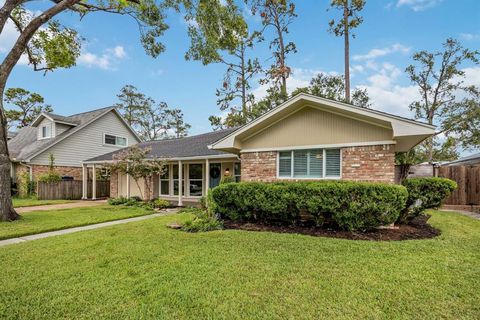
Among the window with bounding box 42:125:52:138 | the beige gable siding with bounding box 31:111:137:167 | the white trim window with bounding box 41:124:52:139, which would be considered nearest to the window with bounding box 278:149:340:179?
the beige gable siding with bounding box 31:111:137:167

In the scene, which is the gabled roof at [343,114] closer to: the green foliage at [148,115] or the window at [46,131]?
the window at [46,131]

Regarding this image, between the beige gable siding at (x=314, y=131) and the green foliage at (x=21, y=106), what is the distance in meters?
33.4

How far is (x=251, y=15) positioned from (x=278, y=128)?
1533 cm

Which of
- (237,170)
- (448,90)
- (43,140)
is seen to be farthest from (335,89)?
(43,140)

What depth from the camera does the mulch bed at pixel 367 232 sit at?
259 inches

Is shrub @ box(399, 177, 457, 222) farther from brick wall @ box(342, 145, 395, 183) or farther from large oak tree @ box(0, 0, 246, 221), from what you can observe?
large oak tree @ box(0, 0, 246, 221)

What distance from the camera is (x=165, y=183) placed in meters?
15.2

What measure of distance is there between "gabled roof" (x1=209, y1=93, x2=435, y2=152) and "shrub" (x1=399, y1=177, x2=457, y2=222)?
134 centimetres

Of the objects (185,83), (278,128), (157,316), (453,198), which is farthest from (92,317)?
(185,83)

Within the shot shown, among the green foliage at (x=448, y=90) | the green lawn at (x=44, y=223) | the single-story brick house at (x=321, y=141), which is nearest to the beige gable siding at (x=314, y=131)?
the single-story brick house at (x=321, y=141)

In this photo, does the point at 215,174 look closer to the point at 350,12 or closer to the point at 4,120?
the point at 4,120

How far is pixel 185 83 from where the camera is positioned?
63.3 ft

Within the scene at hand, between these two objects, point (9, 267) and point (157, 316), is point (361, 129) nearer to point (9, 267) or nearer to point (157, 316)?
point (157, 316)

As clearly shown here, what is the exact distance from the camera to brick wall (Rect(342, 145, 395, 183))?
7441 millimetres
